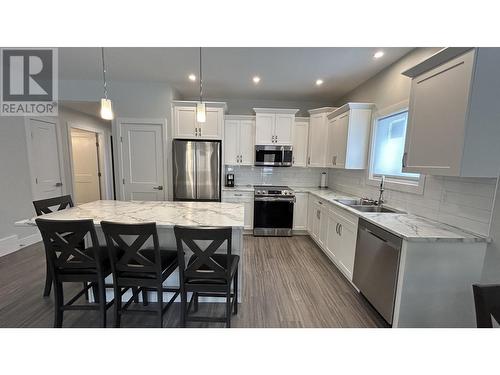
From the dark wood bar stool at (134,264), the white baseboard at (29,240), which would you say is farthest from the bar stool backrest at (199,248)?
the white baseboard at (29,240)

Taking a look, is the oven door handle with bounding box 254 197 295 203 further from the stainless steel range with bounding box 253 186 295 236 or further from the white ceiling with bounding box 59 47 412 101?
the white ceiling with bounding box 59 47 412 101

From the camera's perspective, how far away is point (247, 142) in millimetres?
4066

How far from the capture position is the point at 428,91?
165cm

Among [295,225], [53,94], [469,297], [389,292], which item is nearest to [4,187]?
[53,94]

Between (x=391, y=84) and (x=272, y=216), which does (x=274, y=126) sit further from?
(x=391, y=84)

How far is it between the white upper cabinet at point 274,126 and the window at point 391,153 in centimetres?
150

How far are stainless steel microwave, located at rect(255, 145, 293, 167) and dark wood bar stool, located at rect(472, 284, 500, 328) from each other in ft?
10.7

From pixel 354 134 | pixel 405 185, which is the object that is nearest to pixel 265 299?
pixel 405 185

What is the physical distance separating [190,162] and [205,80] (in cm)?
140


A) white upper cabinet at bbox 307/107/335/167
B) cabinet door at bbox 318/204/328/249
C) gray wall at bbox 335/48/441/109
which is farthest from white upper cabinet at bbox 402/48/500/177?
white upper cabinet at bbox 307/107/335/167

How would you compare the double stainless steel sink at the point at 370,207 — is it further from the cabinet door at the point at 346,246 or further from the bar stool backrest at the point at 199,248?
the bar stool backrest at the point at 199,248

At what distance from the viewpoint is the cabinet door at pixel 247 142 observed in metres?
4.03
